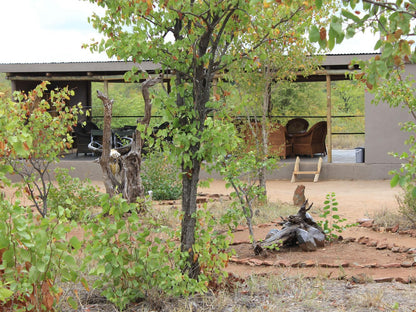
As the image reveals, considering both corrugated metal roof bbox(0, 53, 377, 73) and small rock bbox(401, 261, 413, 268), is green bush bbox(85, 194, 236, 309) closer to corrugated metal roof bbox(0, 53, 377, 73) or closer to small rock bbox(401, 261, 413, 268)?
small rock bbox(401, 261, 413, 268)

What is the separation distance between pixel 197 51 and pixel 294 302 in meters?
2.01

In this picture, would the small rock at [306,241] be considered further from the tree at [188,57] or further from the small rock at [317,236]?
the tree at [188,57]

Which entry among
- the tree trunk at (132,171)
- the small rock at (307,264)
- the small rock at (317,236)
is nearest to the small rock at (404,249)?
the small rock at (317,236)

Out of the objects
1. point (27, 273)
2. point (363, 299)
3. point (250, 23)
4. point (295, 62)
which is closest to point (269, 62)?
point (295, 62)

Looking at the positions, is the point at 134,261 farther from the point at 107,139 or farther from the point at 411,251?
the point at 107,139

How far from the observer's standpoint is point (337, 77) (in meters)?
15.8

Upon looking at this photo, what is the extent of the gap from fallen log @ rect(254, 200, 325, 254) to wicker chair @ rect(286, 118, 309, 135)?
394 inches

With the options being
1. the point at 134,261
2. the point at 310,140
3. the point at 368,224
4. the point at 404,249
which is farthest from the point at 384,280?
the point at 310,140

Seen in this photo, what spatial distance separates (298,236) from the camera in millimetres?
6039

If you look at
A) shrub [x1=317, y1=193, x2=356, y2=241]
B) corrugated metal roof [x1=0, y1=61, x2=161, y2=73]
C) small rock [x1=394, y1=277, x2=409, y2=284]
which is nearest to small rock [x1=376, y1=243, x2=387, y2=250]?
shrub [x1=317, y1=193, x2=356, y2=241]

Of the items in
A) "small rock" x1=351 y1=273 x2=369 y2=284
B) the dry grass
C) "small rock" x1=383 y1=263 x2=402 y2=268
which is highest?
the dry grass

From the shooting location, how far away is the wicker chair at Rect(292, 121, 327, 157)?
15.3 meters

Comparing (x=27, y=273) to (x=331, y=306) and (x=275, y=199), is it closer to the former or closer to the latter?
(x=331, y=306)

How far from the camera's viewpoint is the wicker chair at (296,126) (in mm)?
16172
